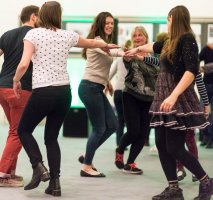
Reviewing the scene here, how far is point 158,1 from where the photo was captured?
8891 mm

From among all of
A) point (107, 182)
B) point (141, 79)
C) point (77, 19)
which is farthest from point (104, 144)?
point (77, 19)

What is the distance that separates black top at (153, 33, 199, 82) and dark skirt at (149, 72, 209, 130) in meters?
0.06

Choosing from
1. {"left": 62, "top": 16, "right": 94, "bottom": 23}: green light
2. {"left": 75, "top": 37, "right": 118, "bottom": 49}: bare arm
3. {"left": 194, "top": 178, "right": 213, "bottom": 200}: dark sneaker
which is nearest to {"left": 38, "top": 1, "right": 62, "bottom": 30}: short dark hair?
{"left": 75, "top": 37, "right": 118, "bottom": 49}: bare arm

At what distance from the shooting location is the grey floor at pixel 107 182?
3.93m

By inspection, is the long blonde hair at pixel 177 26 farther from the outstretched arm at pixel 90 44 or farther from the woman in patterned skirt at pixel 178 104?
the outstretched arm at pixel 90 44

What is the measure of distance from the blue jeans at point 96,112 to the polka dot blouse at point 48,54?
33.9 inches

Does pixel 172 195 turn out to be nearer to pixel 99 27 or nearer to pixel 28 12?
pixel 99 27

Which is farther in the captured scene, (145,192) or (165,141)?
(145,192)

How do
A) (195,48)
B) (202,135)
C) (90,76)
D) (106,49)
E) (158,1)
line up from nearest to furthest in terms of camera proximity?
(195,48), (106,49), (90,76), (202,135), (158,1)

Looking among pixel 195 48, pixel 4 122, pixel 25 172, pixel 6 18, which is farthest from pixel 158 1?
pixel 195 48

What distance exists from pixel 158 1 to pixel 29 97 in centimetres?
542

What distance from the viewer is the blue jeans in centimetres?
461

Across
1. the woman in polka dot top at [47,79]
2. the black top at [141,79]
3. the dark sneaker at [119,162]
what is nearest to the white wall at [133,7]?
the black top at [141,79]

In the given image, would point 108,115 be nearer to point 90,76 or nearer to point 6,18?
point 90,76
